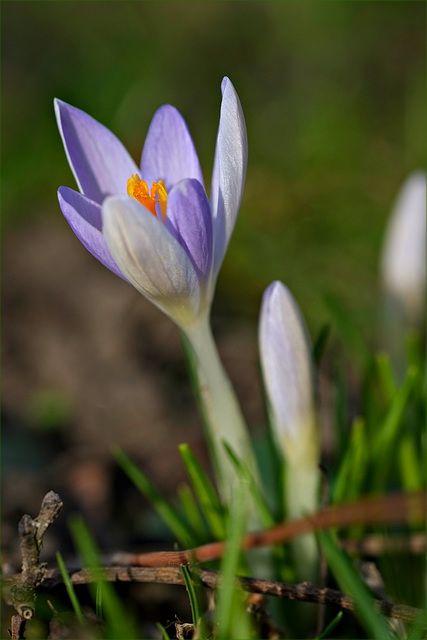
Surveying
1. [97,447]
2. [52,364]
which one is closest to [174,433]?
[97,447]

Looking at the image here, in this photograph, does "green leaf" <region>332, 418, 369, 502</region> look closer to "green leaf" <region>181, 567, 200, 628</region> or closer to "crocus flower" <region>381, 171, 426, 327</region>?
"green leaf" <region>181, 567, 200, 628</region>

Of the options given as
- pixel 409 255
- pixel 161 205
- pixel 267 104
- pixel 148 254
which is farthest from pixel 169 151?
pixel 267 104

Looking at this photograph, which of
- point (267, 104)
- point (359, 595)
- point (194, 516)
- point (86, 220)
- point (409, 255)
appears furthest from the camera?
point (267, 104)

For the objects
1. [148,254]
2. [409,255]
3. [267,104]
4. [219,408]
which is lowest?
[219,408]

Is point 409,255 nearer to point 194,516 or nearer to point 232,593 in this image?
point 194,516

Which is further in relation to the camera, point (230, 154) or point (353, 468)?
point (353, 468)

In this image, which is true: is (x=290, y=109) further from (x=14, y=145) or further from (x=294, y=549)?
(x=294, y=549)
